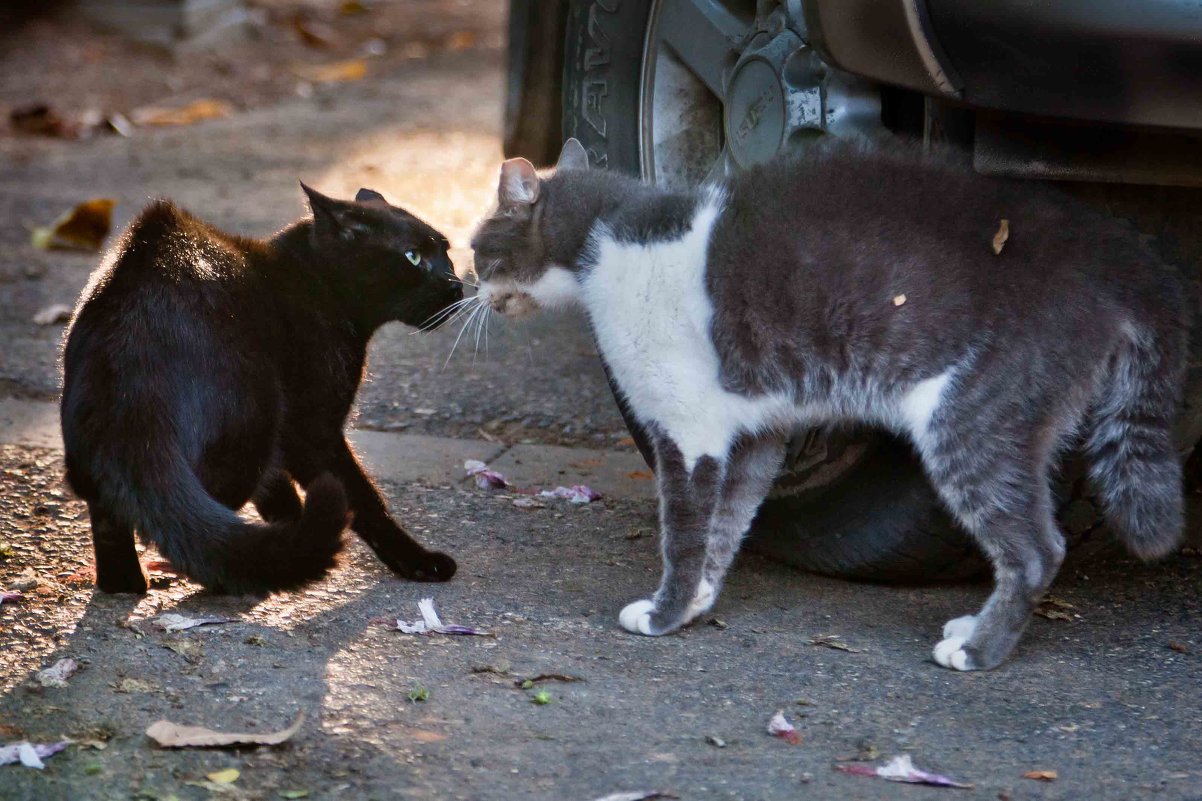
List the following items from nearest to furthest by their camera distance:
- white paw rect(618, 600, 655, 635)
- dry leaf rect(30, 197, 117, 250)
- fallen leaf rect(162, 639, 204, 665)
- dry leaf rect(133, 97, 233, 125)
→ fallen leaf rect(162, 639, 204, 665) < white paw rect(618, 600, 655, 635) < dry leaf rect(30, 197, 117, 250) < dry leaf rect(133, 97, 233, 125)

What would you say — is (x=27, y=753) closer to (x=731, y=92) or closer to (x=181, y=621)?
(x=181, y=621)

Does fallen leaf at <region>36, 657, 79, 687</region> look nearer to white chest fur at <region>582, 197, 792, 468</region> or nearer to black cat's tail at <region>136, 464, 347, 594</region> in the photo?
black cat's tail at <region>136, 464, 347, 594</region>

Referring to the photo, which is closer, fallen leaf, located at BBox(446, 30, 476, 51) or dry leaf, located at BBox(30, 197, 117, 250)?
dry leaf, located at BBox(30, 197, 117, 250)

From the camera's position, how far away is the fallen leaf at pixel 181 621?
2.82m

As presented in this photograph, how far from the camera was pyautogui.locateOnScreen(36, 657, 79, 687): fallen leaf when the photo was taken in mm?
2564

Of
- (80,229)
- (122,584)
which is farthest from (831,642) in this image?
(80,229)

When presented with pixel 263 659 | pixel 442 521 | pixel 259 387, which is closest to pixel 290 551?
pixel 263 659

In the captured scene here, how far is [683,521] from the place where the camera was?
299 cm

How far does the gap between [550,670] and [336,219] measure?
1.21 metres

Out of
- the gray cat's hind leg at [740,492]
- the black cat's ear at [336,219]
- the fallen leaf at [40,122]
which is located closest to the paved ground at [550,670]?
the gray cat's hind leg at [740,492]

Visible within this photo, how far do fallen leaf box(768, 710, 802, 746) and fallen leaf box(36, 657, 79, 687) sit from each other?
1.25 metres

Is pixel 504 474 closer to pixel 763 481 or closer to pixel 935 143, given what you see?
pixel 763 481

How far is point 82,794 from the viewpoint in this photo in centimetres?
221

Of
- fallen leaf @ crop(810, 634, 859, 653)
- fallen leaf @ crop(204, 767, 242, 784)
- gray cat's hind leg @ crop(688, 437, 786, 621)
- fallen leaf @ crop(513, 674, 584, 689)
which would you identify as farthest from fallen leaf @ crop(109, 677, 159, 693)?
fallen leaf @ crop(810, 634, 859, 653)
